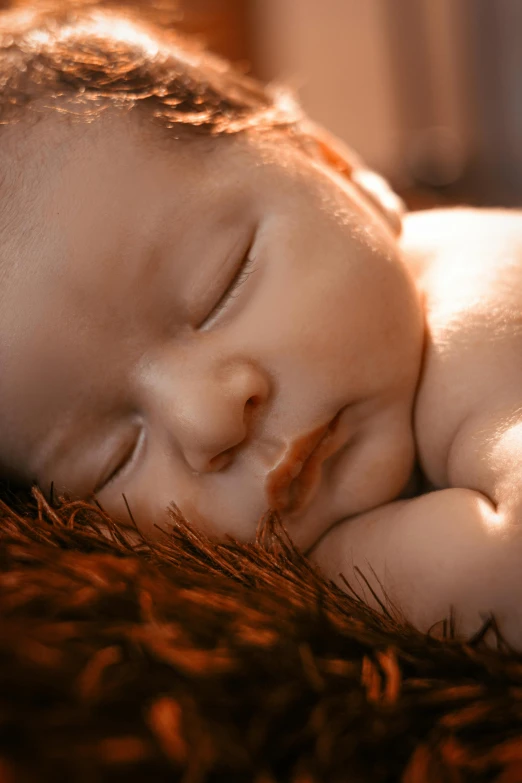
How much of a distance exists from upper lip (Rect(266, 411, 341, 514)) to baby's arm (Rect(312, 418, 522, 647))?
0.06 meters

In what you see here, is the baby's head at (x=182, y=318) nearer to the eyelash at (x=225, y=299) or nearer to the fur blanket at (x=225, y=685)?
the eyelash at (x=225, y=299)

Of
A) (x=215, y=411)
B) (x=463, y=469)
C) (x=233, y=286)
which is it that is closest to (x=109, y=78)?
(x=233, y=286)

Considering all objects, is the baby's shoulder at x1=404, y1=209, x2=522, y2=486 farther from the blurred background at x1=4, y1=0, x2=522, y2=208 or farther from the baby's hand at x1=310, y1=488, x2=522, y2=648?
the blurred background at x1=4, y1=0, x2=522, y2=208

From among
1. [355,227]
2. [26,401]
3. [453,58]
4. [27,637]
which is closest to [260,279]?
Answer: [355,227]

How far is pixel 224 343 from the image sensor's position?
72 centimetres

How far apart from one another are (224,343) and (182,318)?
5 centimetres

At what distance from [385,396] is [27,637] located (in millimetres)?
461

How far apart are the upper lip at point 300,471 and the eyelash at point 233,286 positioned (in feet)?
0.52

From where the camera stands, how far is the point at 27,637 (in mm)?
419

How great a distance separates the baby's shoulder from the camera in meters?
0.74

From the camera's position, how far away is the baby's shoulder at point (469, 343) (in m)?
0.74

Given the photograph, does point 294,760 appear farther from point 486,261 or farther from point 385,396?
point 486,261

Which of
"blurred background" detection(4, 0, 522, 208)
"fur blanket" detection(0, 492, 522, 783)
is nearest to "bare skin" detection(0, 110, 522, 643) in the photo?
"fur blanket" detection(0, 492, 522, 783)

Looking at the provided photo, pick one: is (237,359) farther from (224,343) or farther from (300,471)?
(300,471)
